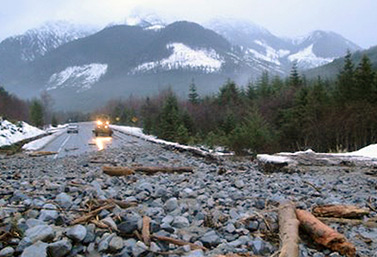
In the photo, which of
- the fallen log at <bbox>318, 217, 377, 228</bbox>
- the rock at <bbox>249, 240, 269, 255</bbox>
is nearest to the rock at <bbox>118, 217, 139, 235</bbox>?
the rock at <bbox>249, 240, 269, 255</bbox>

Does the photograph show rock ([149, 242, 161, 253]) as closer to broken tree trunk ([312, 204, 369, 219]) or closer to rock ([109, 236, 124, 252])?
rock ([109, 236, 124, 252])

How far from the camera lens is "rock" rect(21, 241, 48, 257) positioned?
3.01 meters

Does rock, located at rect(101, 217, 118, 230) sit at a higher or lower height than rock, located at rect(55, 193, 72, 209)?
lower

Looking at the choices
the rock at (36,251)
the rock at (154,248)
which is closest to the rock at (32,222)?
the rock at (36,251)

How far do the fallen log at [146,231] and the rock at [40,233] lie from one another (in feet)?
3.01

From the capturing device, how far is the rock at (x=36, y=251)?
9.86 feet

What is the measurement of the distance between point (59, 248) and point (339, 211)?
4089 millimetres

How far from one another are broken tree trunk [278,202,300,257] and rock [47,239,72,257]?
6.94 ft

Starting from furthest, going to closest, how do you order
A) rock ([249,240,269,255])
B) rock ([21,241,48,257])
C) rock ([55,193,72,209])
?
rock ([55,193,72,209]) < rock ([249,240,269,255]) < rock ([21,241,48,257])

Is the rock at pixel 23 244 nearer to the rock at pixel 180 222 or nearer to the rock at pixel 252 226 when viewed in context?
the rock at pixel 180 222

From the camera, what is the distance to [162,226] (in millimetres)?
4051

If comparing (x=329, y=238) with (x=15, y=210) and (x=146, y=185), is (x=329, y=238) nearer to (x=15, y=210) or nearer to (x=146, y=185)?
(x=146, y=185)

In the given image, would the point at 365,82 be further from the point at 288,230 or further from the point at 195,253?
the point at 195,253

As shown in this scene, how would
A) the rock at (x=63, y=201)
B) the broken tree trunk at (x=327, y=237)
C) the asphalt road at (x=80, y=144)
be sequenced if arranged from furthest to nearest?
the asphalt road at (x=80, y=144)
the rock at (x=63, y=201)
the broken tree trunk at (x=327, y=237)
